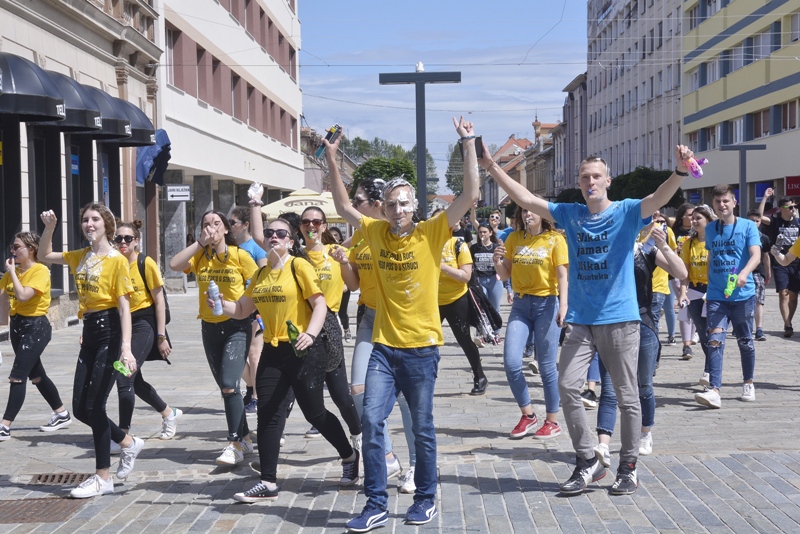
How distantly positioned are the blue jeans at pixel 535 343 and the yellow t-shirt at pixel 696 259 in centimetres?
339

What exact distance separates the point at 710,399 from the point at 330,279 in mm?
3953

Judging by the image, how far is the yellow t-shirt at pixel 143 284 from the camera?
23.8ft

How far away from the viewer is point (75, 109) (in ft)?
55.8

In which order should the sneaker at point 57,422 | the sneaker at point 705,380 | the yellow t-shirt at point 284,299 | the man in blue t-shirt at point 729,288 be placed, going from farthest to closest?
the sneaker at point 705,380
the man in blue t-shirt at point 729,288
the sneaker at point 57,422
the yellow t-shirt at point 284,299

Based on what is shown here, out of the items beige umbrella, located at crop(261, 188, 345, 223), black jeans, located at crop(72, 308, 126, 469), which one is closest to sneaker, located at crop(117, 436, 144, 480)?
black jeans, located at crop(72, 308, 126, 469)

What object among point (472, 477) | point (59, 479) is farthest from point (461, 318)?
point (59, 479)

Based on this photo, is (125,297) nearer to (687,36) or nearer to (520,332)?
(520,332)

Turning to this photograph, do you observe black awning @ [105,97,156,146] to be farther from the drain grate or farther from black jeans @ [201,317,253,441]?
the drain grate

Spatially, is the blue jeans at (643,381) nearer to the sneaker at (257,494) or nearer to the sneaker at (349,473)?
the sneaker at (349,473)

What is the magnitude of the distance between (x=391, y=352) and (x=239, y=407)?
195 cm

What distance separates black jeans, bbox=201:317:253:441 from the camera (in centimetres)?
711

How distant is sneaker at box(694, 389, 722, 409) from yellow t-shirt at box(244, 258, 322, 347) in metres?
4.31

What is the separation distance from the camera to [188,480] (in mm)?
6742

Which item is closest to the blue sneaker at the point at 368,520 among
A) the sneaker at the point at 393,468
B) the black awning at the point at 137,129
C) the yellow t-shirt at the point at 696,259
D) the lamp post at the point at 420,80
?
the sneaker at the point at 393,468
